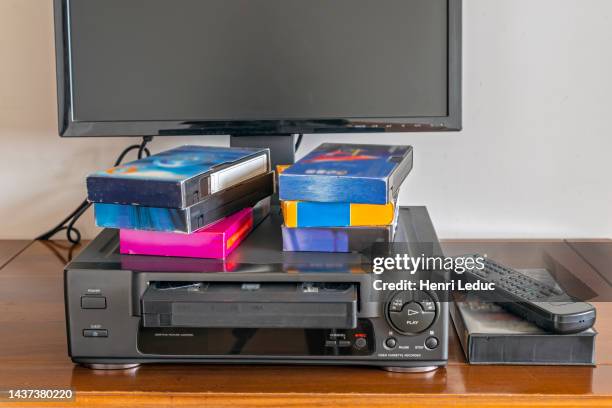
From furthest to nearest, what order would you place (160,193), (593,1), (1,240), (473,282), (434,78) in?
(1,240)
(593,1)
(434,78)
(473,282)
(160,193)

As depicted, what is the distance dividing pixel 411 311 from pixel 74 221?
691mm

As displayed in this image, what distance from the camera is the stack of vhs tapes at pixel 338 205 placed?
805 millimetres

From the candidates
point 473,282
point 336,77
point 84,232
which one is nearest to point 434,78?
point 336,77

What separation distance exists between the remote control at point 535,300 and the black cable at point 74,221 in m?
0.58

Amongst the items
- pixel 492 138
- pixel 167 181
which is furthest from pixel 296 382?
pixel 492 138

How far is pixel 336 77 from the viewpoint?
40.7 inches

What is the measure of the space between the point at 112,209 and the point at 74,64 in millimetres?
320

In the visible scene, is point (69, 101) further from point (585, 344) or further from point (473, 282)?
point (585, 344)

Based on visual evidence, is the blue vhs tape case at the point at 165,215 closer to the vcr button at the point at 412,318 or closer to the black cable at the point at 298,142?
the vcr button at the point at 412,318

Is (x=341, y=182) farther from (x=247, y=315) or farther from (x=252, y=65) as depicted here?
(x=252, y=65)

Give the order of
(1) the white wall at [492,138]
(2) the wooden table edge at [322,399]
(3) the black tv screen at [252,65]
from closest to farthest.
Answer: (2) the wooden table edge at [322,399], (3) the black tv screen at [252,65], (1) the white wall at [492,138]

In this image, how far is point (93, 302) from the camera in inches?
30.9

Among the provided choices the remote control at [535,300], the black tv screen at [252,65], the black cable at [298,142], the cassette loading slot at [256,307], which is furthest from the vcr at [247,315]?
the black cable at [298,142]

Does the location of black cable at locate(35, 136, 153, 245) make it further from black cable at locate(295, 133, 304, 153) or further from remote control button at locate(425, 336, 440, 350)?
remote control button at locate(425, 336, 440, 350)
